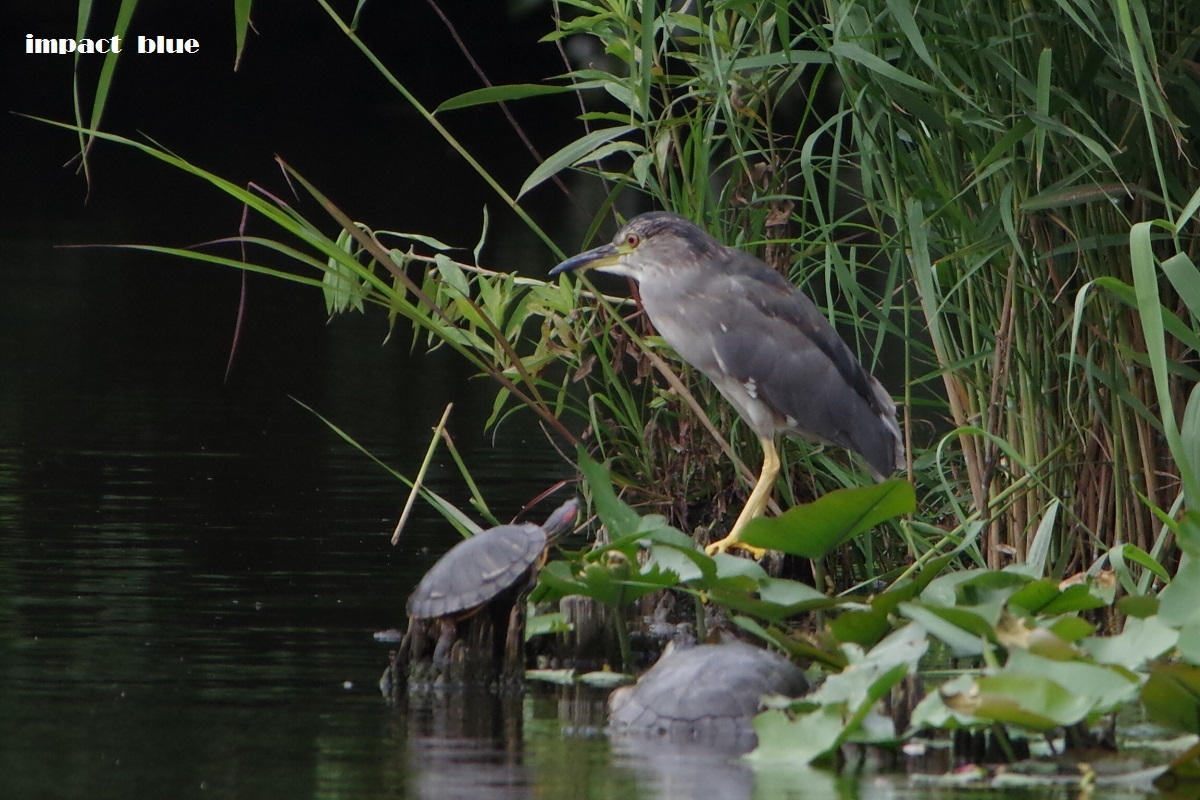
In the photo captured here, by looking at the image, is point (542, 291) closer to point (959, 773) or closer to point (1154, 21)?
point (1154, 21)

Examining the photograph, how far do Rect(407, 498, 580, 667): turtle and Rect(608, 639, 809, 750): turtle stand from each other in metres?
0.44

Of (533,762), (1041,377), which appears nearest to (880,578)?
(1041,377)

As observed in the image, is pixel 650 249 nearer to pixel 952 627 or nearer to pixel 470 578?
pixel 470 578

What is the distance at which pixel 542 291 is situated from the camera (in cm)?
516

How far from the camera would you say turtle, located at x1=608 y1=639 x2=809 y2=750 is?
3.68 m

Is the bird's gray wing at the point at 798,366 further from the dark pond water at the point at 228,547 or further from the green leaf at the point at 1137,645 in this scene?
the green leaf at the point at 1137,645

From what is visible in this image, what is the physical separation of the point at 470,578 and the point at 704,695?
2.17 ft

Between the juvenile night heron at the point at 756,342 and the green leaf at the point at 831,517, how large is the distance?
91 centimetres

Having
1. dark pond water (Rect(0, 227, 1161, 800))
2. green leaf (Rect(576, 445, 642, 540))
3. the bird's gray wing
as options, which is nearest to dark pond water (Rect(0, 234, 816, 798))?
dark pond water (Rect(0, 227, 1161, 800))

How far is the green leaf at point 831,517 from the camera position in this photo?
4.01m

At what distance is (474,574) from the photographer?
4.14 meters

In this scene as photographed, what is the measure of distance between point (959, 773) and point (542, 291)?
7.19 feet

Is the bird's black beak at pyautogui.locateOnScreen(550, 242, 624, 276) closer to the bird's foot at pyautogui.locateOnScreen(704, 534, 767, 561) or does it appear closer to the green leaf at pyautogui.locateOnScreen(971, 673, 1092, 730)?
the bird's foot at pyautogui.locateOnScreen(704, 534, 767, 561)

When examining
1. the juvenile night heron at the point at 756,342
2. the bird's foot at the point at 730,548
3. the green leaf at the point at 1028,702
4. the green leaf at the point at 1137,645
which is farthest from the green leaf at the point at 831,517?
the juvenile night heron at the point at 756,342
